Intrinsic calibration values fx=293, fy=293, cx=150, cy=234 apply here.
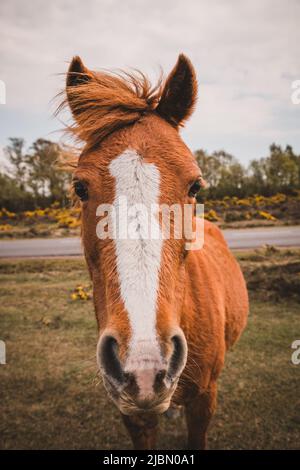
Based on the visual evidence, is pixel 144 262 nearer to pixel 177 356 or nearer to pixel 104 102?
pixel 177 356

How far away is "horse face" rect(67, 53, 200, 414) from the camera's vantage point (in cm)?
127

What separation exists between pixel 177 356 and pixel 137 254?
525mm

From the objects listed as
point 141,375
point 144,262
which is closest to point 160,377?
point 141,375

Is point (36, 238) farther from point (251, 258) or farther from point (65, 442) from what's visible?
point (65, 442)

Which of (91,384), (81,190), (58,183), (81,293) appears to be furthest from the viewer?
(58,183)

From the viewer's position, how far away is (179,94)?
7.47 ft

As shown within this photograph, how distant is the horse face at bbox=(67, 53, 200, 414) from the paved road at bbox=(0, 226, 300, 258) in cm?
1019

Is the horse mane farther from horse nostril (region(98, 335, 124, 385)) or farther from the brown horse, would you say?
horse nostril (region(98, 335, 124, 385))

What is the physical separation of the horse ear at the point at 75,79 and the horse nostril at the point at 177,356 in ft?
5.81

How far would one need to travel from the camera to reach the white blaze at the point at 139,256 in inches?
49.0

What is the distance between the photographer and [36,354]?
537cm

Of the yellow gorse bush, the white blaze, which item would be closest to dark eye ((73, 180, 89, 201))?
the white blaze

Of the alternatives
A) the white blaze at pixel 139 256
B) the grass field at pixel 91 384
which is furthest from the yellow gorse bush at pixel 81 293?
the white blaze at pixel 139 256

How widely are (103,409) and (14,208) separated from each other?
917 inches
